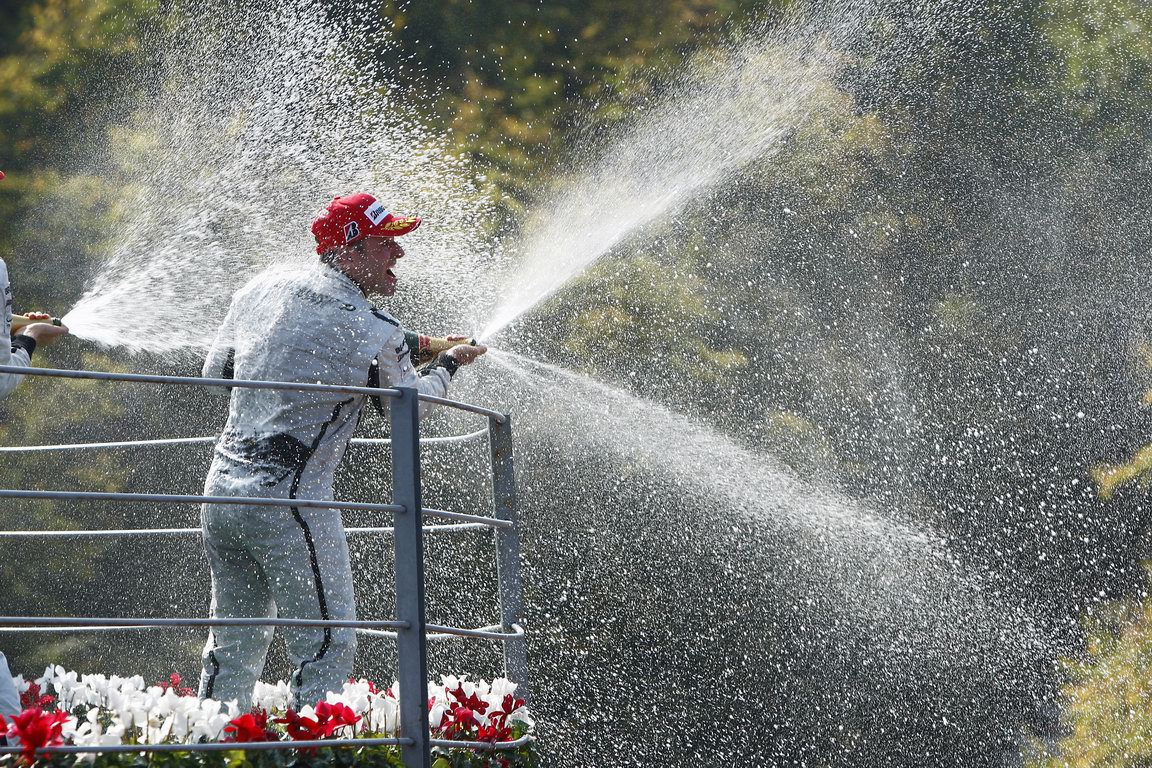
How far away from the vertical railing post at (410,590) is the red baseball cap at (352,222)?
1404 mm

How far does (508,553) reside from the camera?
471 cm

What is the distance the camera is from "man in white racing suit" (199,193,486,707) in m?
4.76

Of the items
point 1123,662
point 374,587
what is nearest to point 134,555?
point 374,587

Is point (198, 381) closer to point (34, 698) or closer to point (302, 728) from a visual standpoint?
point (302, 728)

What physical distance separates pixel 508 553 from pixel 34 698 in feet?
7.42

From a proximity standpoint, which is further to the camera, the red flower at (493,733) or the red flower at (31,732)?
the red flower at (493,733)

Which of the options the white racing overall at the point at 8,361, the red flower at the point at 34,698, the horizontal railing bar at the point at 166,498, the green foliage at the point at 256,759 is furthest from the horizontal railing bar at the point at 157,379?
the red flower at the point at 34,698

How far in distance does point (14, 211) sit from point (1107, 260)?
8798 mm

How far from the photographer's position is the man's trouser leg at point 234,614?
16.3ft

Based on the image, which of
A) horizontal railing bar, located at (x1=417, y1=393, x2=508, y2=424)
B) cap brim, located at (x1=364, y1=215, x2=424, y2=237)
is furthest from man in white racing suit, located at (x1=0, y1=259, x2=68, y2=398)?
horizontal railing bar, located at (x1=417, y1=393, x2=508, y2=424)

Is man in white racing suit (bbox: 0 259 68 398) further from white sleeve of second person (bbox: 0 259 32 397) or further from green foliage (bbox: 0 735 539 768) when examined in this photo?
green foliage (bbox: 0 735 539 768)

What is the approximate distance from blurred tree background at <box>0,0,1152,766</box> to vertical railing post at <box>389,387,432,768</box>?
21.2 feet

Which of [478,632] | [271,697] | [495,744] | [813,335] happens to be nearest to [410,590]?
[478,632]

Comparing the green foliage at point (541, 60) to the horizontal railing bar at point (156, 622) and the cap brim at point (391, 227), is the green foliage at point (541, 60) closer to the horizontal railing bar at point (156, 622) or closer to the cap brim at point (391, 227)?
the cap brim at point (391, 227)
